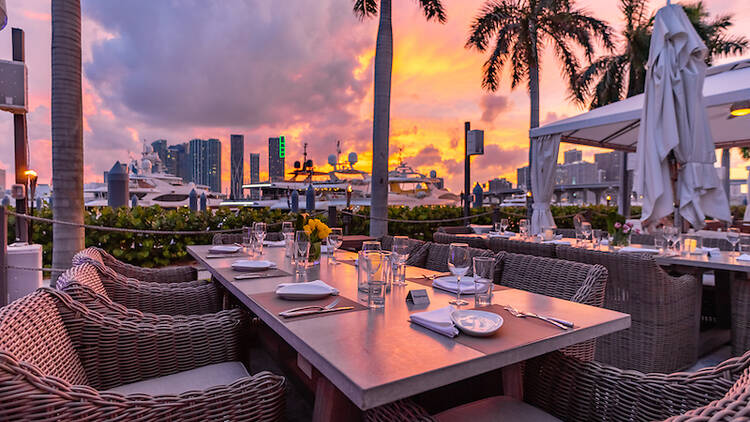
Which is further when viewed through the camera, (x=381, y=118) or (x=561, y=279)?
(x=381, y=118)

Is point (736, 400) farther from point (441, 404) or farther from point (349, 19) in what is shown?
point (349, 19)

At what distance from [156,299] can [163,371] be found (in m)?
0.75

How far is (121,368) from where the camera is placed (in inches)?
57.6

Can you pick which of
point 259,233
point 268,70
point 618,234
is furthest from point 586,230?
point 268,70

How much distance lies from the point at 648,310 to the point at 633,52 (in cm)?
1330

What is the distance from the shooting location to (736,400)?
0.57 m

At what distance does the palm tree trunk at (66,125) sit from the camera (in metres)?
3.70

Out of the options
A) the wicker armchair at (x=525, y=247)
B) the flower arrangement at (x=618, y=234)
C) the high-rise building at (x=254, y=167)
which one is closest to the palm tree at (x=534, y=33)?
the flower arrangement at (x=618, y=234)

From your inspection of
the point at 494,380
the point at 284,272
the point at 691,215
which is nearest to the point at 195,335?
the point at 284,272

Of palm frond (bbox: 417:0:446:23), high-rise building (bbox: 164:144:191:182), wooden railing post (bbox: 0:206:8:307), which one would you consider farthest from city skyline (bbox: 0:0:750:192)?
high-rise building (bbox: 164:144:191:182)

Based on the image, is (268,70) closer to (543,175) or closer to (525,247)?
(543,175)

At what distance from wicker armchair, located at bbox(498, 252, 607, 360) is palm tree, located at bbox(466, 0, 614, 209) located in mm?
9943

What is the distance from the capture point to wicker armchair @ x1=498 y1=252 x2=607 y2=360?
1.74 m

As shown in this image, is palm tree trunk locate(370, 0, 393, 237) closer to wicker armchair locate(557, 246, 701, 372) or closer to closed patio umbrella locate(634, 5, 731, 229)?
closed patio umbrella locate(634, 5, 731, 229)
